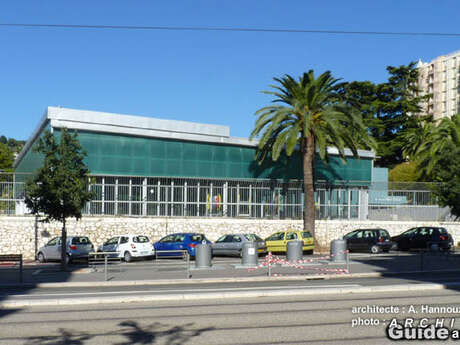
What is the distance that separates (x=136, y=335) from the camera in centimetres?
1074

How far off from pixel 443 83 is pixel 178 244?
Answer: 101253mm

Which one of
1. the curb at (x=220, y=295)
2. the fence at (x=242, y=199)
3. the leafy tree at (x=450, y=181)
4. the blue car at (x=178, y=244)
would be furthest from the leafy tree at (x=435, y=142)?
the curb at (x=220, y=295)

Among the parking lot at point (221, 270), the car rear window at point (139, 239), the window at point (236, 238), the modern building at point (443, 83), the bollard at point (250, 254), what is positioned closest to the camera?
the parking lot at point (221, 270)

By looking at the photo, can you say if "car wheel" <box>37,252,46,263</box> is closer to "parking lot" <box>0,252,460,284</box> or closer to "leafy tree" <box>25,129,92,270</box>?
"parking lot" <box>0,252,460,284</box>

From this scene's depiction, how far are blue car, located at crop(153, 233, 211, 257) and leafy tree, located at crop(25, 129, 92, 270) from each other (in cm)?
666

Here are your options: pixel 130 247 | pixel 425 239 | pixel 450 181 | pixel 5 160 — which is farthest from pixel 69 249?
pixel 5 160

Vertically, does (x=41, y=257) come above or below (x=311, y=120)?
below

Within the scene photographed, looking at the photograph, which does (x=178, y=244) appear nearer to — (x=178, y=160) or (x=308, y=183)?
(x=178, y=160)

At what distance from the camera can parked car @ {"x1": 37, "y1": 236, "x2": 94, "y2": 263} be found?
30.6 meters

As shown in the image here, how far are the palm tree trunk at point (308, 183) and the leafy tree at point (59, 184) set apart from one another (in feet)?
49.7

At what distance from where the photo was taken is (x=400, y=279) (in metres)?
20.5

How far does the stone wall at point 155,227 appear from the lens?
112 ft

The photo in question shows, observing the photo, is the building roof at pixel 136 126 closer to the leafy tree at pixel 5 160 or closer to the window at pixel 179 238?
the window at pixel 179 238

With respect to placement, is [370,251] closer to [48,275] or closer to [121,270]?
[121,270]
